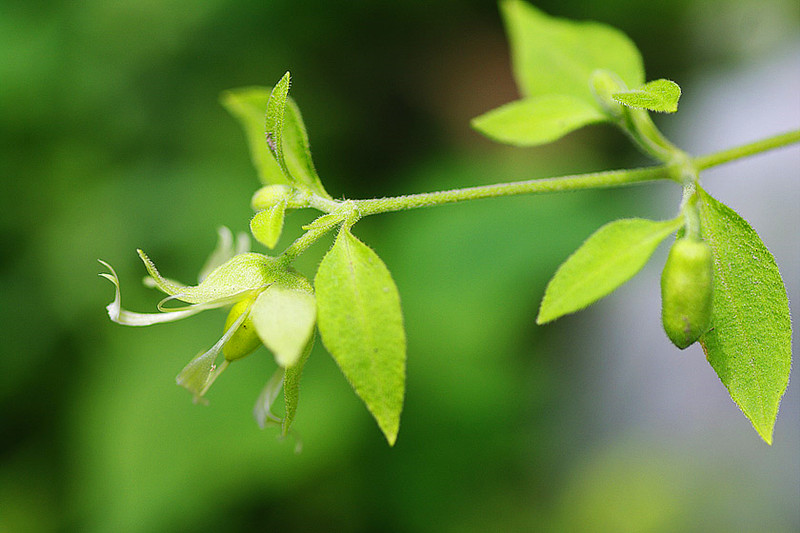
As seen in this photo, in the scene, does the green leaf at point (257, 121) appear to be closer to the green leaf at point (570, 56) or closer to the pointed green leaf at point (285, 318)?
the pointed green leaf at point (285, 318)

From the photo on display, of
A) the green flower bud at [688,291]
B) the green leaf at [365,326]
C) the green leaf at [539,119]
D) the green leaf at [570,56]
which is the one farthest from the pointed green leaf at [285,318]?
the green leaf at [570,56]

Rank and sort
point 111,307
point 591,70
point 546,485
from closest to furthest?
point 111,307, point 591,70, point 546,485

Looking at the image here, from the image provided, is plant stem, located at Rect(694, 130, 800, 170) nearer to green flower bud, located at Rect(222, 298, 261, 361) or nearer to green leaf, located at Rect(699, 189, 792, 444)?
green leaf, located at Rect(699, 189, 792, 444)

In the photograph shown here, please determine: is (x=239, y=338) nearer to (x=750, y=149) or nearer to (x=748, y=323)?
(x=748, y=323)

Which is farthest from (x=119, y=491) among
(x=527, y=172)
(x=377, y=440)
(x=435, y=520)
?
(x=527, y=172)

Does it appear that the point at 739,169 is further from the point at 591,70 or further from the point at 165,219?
the point at 165,219

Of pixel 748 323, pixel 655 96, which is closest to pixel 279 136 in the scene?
pixel 655 96
